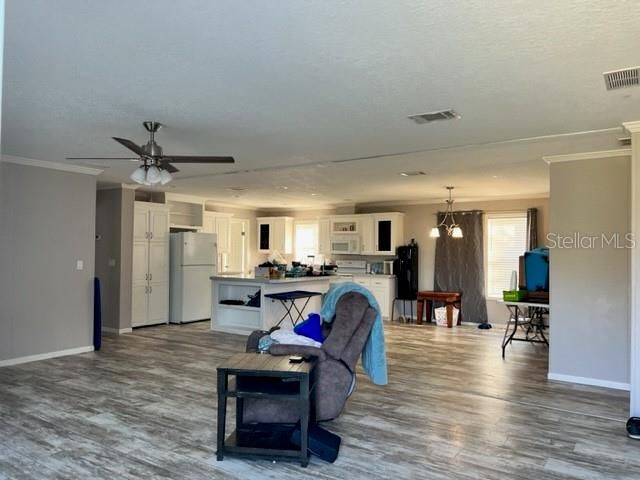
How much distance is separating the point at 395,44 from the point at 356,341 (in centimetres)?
214

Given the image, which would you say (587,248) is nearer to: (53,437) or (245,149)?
(245,149)

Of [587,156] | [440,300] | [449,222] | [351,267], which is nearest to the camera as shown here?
[587,156]

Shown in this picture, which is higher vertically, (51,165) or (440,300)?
(51,165)

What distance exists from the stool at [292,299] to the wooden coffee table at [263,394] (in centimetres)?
366

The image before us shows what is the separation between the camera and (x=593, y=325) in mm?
4789

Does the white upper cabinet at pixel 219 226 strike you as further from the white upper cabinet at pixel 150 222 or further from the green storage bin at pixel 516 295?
the green storage bin at pixel 516 295

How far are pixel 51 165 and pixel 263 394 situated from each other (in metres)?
4.44

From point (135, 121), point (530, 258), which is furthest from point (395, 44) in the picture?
point (530, 258)

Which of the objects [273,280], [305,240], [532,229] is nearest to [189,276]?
[273,280]

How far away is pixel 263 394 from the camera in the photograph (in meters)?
2.88

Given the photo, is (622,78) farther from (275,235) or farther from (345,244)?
(275,235)

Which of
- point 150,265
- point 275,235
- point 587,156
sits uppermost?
point 587,156

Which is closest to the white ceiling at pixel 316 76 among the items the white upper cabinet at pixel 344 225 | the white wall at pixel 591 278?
the white wall at pixel 591 278

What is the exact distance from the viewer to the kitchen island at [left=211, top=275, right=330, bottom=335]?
7.27 meters
